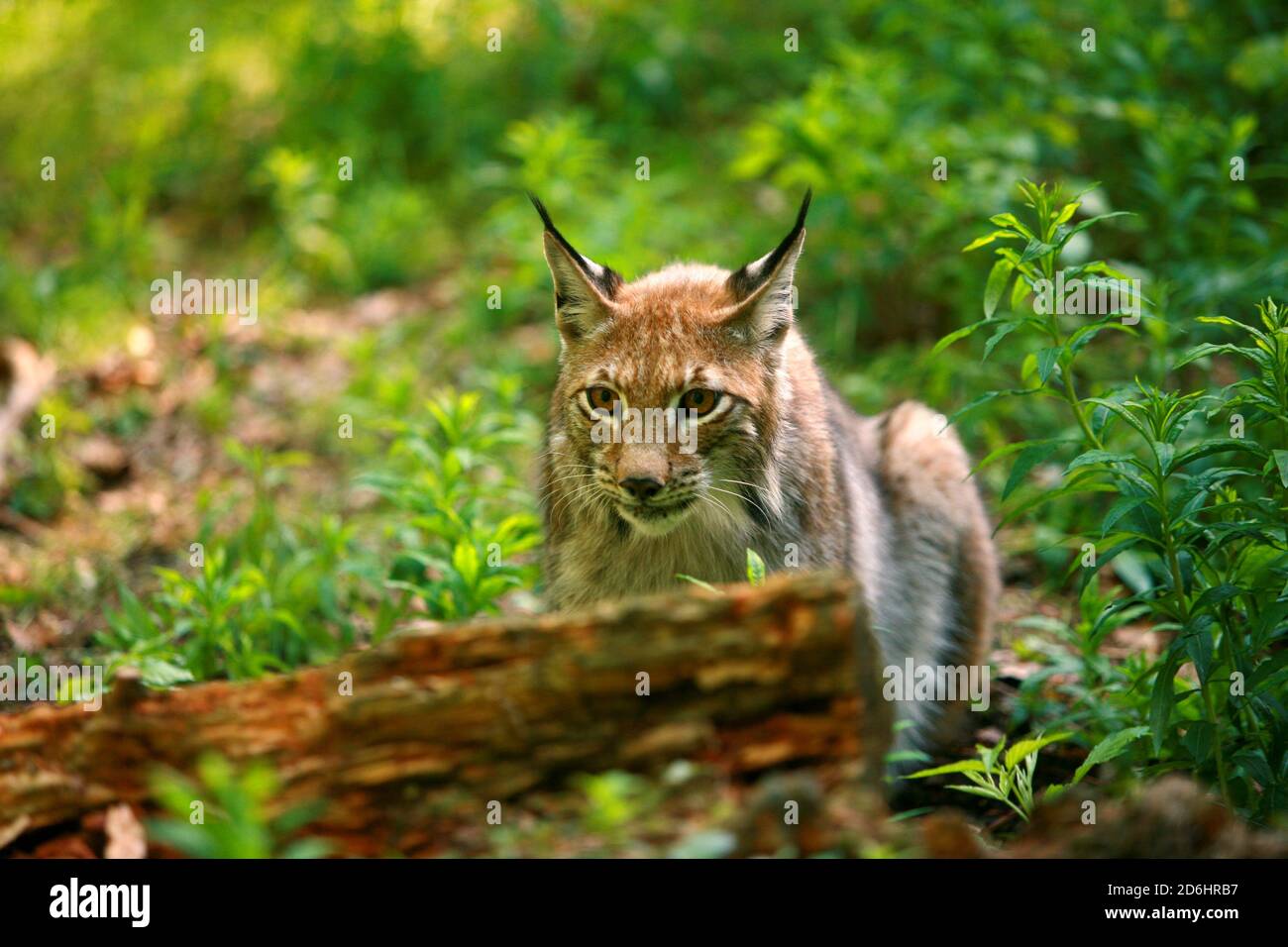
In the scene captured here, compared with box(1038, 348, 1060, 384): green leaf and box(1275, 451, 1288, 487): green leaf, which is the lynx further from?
box(1275, 451, 1288, 487): green leaf

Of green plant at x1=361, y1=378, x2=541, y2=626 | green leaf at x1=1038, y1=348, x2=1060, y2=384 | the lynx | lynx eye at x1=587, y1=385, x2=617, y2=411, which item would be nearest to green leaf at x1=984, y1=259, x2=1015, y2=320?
green leaf at x1=1038, y1=348, x2=1060, y2=384

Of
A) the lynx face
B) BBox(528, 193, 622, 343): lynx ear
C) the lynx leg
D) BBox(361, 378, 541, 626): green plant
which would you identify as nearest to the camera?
the lynx face

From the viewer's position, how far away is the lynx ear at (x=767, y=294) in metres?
5.00

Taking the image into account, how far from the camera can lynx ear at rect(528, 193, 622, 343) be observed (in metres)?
5.14

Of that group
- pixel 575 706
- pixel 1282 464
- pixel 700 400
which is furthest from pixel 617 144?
pixel 575 706

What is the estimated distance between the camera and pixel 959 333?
4207 millimetres

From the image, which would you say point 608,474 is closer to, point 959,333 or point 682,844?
point 959,333

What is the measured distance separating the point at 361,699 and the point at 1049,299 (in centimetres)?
270

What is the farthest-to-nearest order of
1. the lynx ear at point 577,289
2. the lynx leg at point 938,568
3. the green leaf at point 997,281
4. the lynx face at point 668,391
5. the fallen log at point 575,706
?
the lynx leg at point 938,568 < the lynx ear at point 577,289 < the lynx face at point 668,391 < the green leaf at point 997,281 < the fallen log at point 575,706

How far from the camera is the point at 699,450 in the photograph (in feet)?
16.1

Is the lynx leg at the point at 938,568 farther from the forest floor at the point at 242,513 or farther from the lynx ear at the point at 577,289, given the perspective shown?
the lynx ear at the point at 577,289

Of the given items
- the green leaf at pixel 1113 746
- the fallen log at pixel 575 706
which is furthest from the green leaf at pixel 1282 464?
the fallen log at pixel 575 706

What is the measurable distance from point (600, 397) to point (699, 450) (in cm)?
47

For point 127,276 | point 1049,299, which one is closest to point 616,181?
point 127,276
